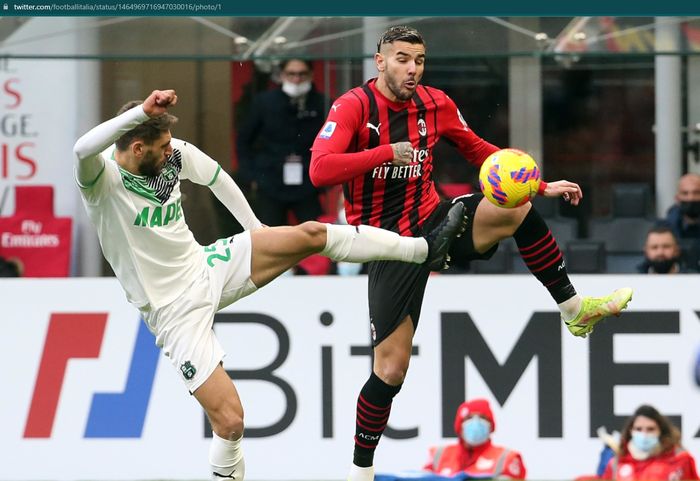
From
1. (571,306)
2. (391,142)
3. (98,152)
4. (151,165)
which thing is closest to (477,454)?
(571,306)

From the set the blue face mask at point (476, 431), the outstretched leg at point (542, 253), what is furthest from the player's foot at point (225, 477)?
the blue face mask at point (476, 431)

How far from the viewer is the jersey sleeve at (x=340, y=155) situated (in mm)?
8477

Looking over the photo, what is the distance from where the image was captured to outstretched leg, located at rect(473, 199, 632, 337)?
8750 mm

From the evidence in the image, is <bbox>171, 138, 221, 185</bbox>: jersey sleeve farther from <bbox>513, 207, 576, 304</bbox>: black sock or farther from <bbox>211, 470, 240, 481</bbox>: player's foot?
<bbox>513, 207, 576, 304</bbox>: black sock

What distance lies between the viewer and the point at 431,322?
11.6 m

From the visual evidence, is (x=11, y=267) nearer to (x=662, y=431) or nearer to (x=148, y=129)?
(x=148, y=129)

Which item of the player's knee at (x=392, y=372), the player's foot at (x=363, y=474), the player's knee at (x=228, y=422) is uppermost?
the player's knee at (x=392, y=372)

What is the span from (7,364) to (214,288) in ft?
10.9

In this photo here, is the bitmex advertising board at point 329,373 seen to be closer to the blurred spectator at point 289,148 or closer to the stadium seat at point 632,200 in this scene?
the blurred spectator at point 289,148

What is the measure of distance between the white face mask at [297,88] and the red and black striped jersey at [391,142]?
334 centimetres

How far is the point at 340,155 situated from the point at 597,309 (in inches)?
63.5

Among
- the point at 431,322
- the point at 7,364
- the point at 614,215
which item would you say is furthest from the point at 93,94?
the point at 614,215

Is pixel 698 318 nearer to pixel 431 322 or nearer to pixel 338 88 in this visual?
pixel 431 322

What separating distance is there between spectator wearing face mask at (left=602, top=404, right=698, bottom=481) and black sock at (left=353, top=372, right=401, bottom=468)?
6.87 ft
